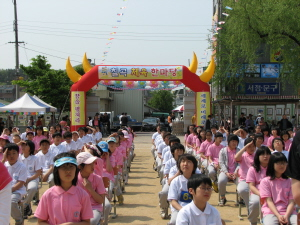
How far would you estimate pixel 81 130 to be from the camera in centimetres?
1291

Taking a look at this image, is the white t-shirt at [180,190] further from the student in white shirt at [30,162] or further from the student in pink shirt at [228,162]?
the student in white shirt at [30,162]

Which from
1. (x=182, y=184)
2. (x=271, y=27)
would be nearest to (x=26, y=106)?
(x=271, y=27)

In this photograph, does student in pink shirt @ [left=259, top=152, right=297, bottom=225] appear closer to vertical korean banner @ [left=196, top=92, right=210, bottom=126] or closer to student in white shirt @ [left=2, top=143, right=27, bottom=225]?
student in white shirt @ [left=2, top=143, right=27, bottom=225]

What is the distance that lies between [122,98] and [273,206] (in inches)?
1598

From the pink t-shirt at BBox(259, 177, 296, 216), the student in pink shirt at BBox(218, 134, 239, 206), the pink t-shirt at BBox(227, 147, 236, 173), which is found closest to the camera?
the pink t-shirt at BBox(259, 177, 296, 216)

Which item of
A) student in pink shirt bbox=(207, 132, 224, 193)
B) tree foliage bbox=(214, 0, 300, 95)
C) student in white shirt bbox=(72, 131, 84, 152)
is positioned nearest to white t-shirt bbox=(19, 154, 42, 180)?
student in white shirt bbox=(72, 131, 84, 152)

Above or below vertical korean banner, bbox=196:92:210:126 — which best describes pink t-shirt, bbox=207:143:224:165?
below

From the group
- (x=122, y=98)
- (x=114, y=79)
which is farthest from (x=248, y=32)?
(x=122, y=98)

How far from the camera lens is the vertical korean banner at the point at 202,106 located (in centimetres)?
2084

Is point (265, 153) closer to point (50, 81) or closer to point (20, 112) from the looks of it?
point (20, 112)

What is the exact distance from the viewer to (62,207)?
3.95 meters

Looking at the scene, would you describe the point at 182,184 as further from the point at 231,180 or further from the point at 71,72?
the point at 71,72

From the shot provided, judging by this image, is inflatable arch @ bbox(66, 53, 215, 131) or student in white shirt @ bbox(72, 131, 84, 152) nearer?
student in white shirt @ bbox(72, 131, 84, 152)

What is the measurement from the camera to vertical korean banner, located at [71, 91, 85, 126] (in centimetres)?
2091
